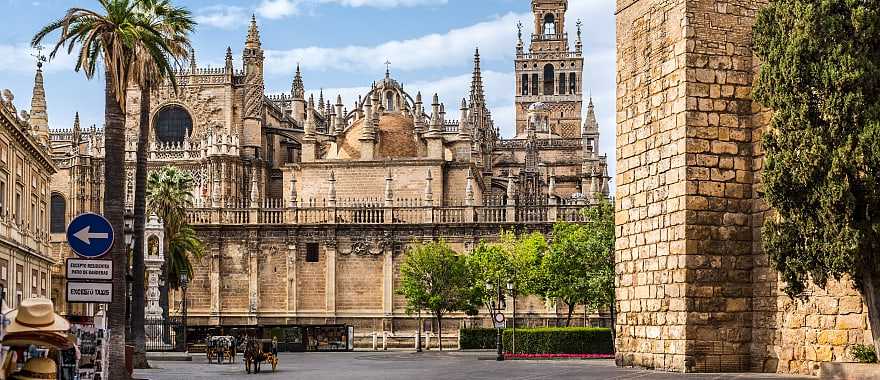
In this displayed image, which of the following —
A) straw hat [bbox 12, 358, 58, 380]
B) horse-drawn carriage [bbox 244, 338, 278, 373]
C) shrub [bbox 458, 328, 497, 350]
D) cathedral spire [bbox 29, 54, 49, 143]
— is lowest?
shrub [bbox 458, 328, 497, 350]

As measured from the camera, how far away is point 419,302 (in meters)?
52.0

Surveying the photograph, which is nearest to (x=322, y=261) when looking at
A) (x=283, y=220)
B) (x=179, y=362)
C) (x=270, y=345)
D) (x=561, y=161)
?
(x=283, y=220)

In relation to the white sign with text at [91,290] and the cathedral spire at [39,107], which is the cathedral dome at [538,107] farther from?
the white sign with text at [91,290]

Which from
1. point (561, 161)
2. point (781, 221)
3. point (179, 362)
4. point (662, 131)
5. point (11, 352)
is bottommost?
point (179, 362)

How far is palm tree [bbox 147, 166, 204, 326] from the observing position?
1738 inches

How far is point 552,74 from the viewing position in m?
117

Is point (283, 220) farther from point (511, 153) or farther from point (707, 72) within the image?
point (707, 72)

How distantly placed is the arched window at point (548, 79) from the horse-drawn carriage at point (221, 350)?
261 ft

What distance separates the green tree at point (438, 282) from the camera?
51.5 meters

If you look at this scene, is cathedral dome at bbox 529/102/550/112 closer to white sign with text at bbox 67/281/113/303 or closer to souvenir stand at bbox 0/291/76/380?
white sign with text at bbox 67/281/113/303

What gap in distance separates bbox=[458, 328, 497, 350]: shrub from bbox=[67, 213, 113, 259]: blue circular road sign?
36889mm

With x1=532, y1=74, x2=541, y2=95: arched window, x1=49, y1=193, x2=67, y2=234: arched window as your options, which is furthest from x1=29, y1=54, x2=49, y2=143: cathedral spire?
x1=532, y1=74, x2=541, y2=95: arched window

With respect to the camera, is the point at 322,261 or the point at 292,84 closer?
the point at 322,261

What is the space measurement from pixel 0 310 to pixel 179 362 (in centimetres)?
2791
